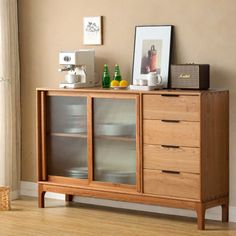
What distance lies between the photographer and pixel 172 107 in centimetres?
545

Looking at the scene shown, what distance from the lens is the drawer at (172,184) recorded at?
541cm

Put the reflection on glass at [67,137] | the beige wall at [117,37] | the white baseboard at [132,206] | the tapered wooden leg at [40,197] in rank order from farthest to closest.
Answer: the tapered wooden leg at [40,197]
the reflection on glass at [67,137]
the white baseboard at [132,206]
the beige wall at [117,37]

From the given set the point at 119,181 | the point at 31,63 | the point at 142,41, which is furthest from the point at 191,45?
the point at 31,63

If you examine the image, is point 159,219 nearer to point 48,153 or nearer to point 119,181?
point 119,181

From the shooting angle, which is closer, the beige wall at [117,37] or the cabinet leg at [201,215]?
the cabinet leg at [201,215]

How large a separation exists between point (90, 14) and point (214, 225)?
2.09m

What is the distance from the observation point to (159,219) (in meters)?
5.80

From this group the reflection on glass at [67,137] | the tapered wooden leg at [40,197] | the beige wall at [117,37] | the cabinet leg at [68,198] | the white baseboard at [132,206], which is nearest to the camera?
the beige wall at [117,37]

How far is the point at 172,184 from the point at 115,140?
0.65 m

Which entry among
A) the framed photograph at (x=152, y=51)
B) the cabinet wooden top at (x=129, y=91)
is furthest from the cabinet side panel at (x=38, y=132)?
the framed photograph at (x=152, y=51)

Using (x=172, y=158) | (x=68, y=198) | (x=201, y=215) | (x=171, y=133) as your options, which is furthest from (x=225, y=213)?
(x=68, y=198)

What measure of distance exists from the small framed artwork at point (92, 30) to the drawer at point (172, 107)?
93 centimetres

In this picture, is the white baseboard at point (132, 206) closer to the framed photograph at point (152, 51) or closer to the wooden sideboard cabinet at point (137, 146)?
the wooden sideboard cabinet at point (137, 146)

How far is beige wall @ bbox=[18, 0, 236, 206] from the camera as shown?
560 centimetres
